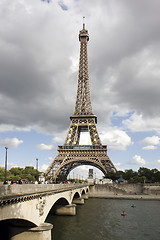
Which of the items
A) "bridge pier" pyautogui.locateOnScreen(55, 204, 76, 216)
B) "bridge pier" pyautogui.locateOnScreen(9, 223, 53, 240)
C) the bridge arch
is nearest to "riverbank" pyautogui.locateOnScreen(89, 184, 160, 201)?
"bridge pier" pyautogui.locateOnScreen(55, 204, 76, 216)

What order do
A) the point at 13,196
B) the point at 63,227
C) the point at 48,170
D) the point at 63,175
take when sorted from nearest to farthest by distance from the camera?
the point at 13,196
the point at 63,227
the point at 48,170
the point at 63,175

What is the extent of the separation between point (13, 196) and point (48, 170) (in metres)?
60.1

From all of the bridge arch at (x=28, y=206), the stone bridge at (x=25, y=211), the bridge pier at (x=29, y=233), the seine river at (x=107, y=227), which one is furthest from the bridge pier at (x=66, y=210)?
the bridge pier at (x=29, y=233)

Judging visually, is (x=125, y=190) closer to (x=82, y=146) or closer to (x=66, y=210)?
(x=82, y=146)

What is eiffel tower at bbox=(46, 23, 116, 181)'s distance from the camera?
250 ft

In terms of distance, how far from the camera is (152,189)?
7406cm

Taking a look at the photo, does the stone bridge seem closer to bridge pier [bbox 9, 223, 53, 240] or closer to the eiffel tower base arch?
bridge pier [bbox 9, 223, 53, 240]

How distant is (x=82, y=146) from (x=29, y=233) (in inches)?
2465

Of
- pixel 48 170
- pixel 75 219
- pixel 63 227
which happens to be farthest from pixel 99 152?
pixel 63 227

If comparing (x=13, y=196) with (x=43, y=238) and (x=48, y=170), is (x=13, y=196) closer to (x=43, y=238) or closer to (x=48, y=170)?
(x=43, y=238)

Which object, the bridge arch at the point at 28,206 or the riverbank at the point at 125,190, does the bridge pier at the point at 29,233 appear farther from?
the riverbank at the point at 125,190

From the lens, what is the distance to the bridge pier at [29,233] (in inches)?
746

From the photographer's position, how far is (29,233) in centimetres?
1900

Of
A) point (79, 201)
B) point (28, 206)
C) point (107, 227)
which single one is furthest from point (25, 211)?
point (79, 201)
